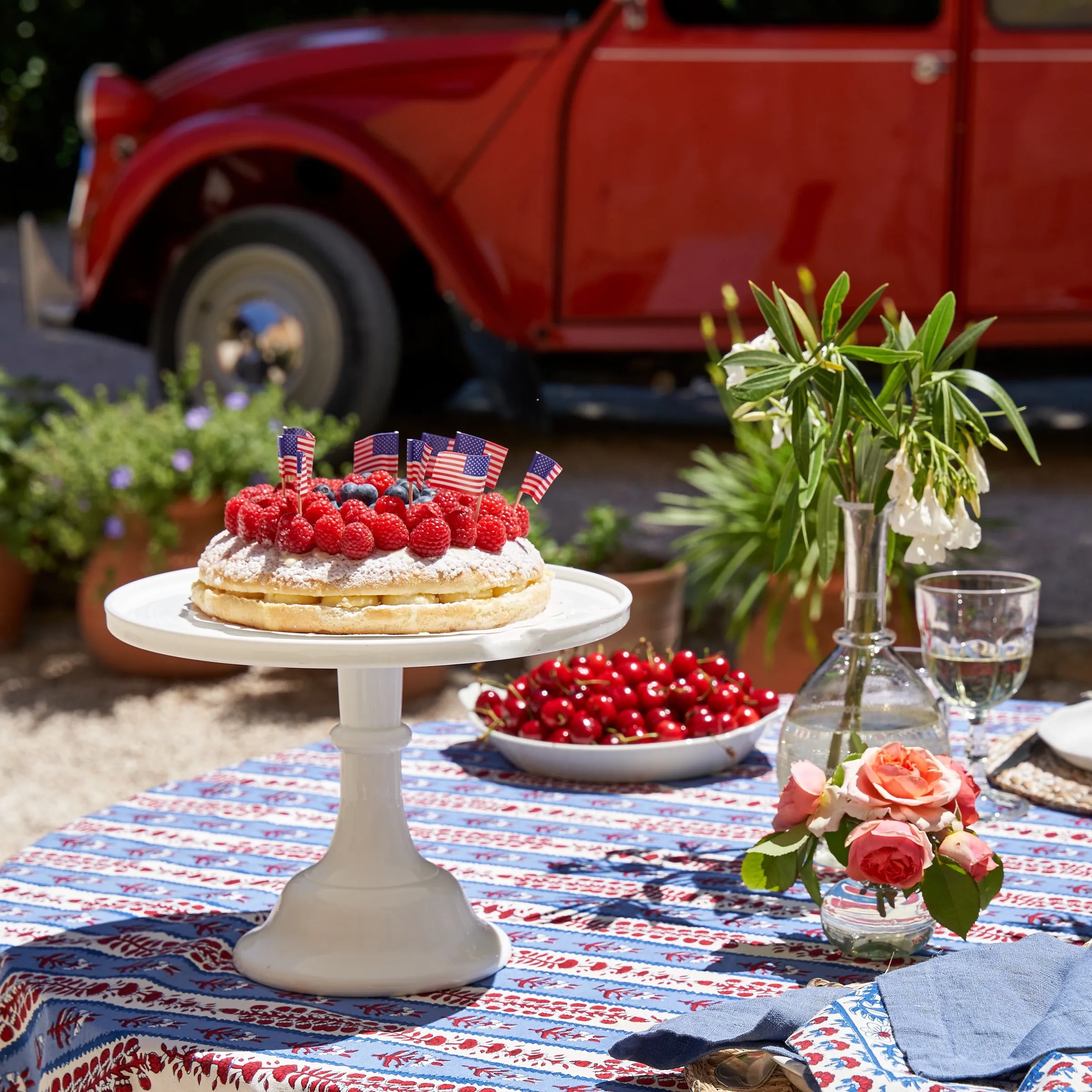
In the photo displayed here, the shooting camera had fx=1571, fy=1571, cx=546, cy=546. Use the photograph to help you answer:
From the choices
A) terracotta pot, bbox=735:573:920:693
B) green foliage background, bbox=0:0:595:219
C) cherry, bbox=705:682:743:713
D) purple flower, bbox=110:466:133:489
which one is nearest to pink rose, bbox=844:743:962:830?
cherry, bbox=705:682:743:713

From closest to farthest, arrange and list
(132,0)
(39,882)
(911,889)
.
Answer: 1. (911,889)
2. (39,882)
3. (132,0)

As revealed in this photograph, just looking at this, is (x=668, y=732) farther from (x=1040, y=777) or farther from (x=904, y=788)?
(x=904, y=788)

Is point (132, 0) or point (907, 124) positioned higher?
point (132, 0)

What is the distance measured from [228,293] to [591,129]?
1324mm

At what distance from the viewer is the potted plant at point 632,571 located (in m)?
3.96

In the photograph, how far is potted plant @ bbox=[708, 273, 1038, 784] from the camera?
4.72ft

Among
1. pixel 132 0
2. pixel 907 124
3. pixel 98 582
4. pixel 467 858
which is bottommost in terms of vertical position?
pixel 98 582

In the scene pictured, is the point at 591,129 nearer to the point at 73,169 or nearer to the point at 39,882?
the point at 39,882

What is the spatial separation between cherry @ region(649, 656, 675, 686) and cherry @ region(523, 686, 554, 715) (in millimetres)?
131

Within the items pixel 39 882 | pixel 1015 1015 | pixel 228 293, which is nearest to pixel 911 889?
pixel 1015 1015

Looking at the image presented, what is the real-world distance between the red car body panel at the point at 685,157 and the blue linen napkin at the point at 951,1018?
389 cm

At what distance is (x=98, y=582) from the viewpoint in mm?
4445

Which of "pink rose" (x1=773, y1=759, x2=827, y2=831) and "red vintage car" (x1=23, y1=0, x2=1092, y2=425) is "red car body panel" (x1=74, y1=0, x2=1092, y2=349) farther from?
"pink rose" (x1=773, y1=759, x2=827, y2=831)

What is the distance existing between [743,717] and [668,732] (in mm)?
104
